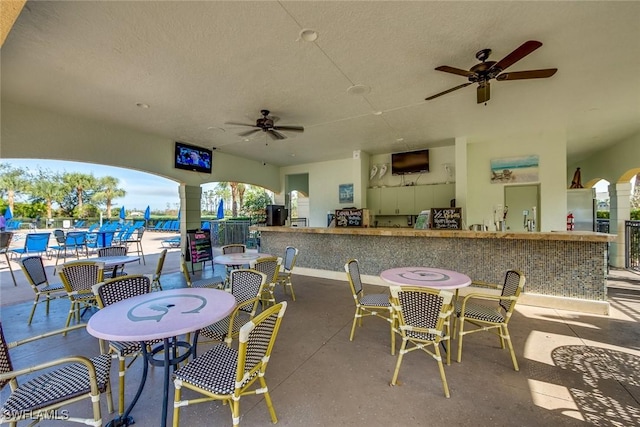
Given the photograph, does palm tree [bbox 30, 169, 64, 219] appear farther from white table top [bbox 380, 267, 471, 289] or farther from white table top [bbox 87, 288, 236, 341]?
white table top [bbox 380, 267, 471, 289]

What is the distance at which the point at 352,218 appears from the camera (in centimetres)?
544

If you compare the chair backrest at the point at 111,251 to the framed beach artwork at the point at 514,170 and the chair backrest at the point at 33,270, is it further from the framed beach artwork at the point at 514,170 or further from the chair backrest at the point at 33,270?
the framed beach artwork at the point at 514,170

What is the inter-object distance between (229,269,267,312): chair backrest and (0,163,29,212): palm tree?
2044 centimetres

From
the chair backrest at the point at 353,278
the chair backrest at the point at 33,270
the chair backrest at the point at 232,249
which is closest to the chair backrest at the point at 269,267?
the chair backrest at the point at 353,278

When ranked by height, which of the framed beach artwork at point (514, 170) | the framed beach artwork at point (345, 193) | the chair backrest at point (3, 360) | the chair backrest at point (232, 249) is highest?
the framed beach artwork at point (514, 170)

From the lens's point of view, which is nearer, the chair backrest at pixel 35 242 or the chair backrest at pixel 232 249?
the chair backrest at pixel 232 249

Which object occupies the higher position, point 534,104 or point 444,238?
point 534,104

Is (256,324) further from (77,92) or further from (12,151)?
(12,151)

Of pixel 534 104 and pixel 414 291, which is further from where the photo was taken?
pixel 534 104

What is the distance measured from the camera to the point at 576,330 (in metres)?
3.01

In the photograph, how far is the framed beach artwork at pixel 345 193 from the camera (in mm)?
7934

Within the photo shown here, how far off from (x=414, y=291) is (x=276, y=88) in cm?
309

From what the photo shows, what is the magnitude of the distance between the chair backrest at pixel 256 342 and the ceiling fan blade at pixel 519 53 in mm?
2842

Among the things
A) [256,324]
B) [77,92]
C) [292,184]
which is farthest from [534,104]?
[292,184]
